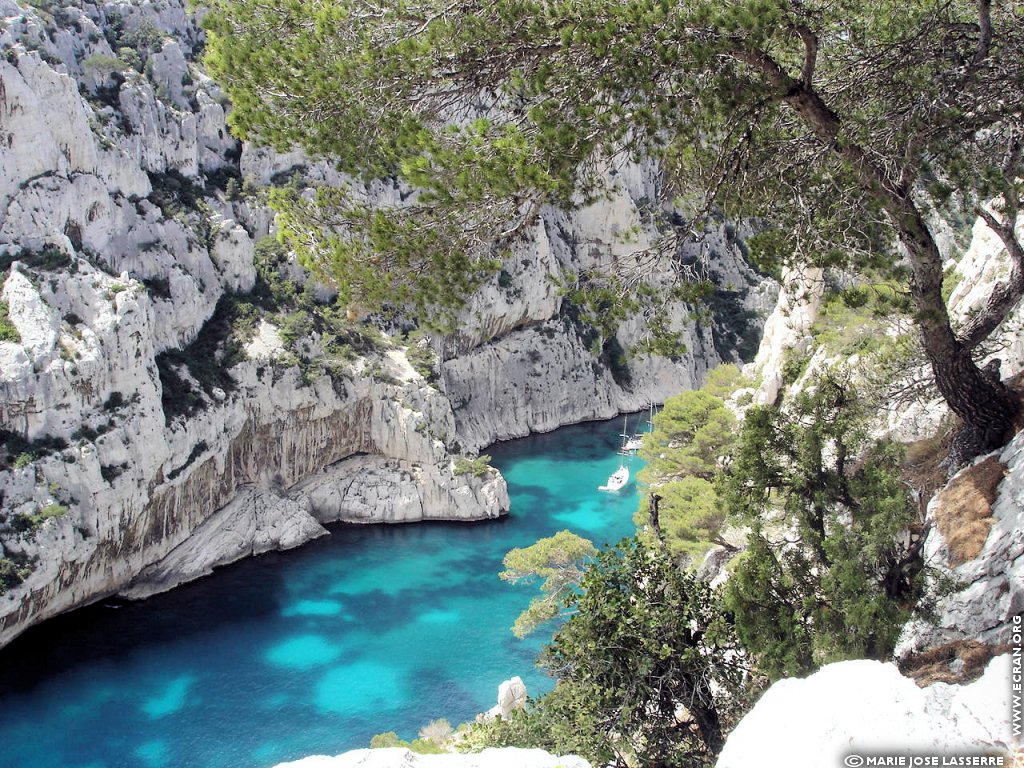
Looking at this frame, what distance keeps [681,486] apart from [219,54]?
32.8 ft

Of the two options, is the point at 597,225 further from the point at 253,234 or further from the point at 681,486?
the point at 681,486

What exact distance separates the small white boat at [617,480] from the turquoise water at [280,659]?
3877mm

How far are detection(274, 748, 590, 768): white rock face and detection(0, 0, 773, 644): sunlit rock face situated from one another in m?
12.1

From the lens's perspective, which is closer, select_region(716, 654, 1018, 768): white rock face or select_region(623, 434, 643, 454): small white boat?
select_region(716, 654, 1018, 768): white rock face

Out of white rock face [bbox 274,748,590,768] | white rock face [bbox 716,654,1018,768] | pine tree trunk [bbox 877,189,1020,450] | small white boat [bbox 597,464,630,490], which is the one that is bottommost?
small white boat [bbox 597,464,630,490]

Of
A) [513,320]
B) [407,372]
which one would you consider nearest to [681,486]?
[407,372]

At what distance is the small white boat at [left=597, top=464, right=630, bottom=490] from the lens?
29703 mm

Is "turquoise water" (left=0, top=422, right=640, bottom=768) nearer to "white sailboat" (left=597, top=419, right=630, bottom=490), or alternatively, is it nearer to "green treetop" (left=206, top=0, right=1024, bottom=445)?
"white sailboat" (left=597, top=419, right=630, bottom=490)

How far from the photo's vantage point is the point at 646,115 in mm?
5238

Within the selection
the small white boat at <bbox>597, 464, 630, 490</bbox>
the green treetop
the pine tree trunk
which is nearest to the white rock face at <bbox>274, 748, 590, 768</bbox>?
the green treetop

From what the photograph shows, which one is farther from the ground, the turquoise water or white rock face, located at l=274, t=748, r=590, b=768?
white rock face, located at l=274, t=748, r=590, b=768

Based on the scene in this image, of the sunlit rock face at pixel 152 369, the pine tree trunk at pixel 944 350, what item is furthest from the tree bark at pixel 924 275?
the sunlit rock face at pixel 152 369

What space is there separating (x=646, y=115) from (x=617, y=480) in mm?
25614

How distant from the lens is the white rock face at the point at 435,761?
12.1 ft
